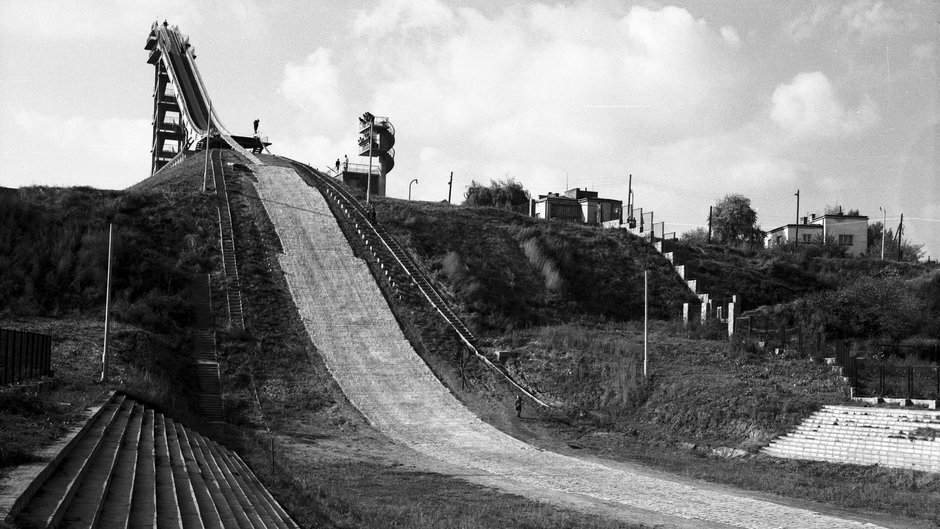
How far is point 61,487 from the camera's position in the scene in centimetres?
1123

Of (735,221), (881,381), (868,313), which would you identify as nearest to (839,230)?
(735,221)

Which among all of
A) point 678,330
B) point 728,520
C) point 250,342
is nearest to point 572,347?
point 678,330

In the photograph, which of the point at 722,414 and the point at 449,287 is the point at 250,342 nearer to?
the point at 449,287

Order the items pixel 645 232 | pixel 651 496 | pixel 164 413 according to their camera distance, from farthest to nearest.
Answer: pixel 645 232, pixel 164 413, pixel 651 496

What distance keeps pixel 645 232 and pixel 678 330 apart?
19081 millimetres

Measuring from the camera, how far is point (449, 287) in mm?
46375

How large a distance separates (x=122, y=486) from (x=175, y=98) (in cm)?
9717

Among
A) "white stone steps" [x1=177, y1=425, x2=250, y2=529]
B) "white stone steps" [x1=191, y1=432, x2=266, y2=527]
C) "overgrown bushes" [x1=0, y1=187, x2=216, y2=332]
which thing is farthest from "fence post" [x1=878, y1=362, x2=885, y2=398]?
"overgrown bushes" [x1=0, y1=187, x2=216, y2=332]

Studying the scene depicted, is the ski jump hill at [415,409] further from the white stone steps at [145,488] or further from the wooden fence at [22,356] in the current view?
the wooden fence at [22,356]

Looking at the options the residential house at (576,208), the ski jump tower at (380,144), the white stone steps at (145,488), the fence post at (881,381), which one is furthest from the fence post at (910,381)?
the ski jump tower at (380,144)

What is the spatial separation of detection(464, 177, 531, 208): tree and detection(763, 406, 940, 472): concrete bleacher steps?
67649 millimetres

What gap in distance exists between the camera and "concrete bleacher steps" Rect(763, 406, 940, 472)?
22.7m

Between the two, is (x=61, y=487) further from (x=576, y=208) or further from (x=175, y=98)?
(x=175, y=98)

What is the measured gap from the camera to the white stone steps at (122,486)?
35.6 feet
